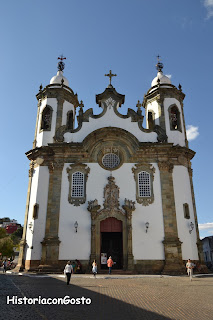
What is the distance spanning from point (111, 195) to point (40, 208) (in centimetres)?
595

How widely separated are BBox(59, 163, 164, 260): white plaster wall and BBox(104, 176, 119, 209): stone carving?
1.11 feet

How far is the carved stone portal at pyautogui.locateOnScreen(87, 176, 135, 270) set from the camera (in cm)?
2052

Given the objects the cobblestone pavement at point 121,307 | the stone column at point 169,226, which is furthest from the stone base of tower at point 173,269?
the cobblestone pavement at point 121,307

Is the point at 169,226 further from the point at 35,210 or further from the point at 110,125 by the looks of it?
the point at 35,210

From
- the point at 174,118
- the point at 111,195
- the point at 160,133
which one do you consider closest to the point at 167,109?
the point at 174,118

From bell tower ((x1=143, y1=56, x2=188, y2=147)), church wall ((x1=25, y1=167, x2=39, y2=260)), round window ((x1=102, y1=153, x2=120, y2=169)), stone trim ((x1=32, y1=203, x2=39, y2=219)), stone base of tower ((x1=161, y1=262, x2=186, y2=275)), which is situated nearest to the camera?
stone base of tower ((x1=161, y1=262, x2=186, y2=275))

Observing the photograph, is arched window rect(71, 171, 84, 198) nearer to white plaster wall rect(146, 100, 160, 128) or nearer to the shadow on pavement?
white plaster wall rect(146, 100, 160, 128)

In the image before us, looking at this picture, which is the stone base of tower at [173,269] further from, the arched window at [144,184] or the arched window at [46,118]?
the arched window at [46,118]

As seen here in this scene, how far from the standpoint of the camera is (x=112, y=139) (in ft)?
78.0

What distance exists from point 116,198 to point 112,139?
5.25 metres

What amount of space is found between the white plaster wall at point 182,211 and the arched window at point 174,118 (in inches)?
186

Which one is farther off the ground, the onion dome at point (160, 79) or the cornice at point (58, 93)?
the onion dome at point (160, 79)

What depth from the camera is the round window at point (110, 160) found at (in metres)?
23.3

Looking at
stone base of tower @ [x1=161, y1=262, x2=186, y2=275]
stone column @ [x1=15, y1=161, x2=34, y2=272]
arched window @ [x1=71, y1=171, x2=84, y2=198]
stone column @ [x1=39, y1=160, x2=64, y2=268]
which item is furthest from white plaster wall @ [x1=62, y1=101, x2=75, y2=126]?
stone base of tower @ [x1=161, y1=262, x2=186, y2=275]
